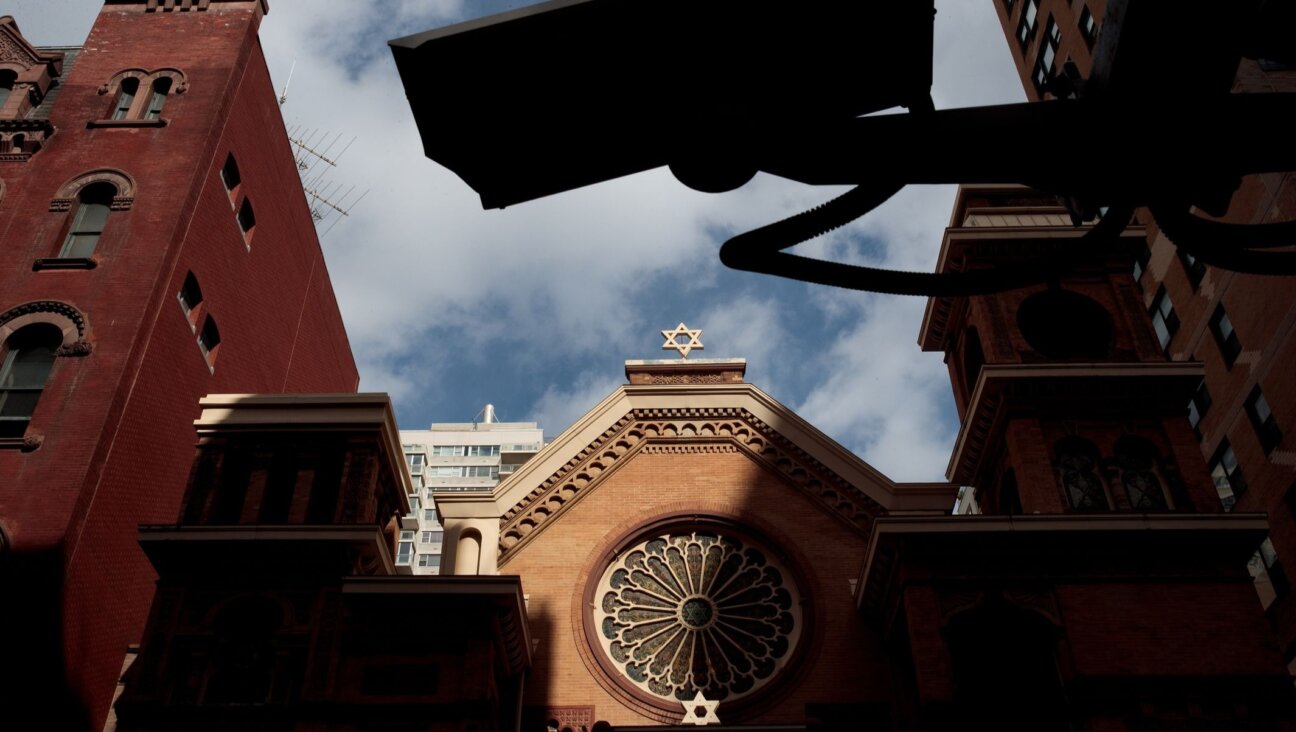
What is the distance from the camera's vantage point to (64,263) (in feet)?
92.4

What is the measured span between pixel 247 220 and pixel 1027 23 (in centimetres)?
3267

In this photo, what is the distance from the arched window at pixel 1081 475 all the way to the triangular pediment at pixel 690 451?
2.51m

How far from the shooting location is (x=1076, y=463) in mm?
22406

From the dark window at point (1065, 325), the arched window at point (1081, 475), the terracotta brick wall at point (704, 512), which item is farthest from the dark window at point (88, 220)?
the arched window at point (1081, 475)

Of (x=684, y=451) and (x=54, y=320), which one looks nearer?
(x=684, y=451)

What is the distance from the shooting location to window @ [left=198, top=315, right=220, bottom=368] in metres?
31.4

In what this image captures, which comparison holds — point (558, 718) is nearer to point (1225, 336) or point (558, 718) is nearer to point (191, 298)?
point (191, 298)

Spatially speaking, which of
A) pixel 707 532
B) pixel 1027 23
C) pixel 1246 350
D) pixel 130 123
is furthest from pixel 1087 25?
pixel 130 123

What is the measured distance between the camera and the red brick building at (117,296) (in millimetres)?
23578

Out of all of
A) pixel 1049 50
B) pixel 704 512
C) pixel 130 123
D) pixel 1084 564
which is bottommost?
pixel 1084 564

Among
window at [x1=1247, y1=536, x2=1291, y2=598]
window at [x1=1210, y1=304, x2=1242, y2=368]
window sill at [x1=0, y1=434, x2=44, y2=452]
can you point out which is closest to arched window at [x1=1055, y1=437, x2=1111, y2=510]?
window at [x1=1247, y1=536, x2=1291, y2=598]

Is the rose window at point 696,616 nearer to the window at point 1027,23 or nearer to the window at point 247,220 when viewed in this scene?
the window at point 247,220

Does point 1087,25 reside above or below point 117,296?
above

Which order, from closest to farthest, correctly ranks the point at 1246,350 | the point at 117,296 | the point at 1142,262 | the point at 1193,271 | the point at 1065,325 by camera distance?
the point at 1065,325 < the point at 117,296 < the point at 1246,350 < the point at 1193,271 < the point at 1142,262
